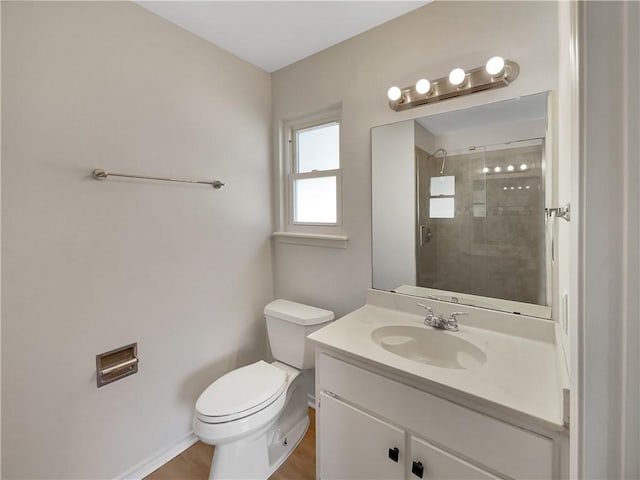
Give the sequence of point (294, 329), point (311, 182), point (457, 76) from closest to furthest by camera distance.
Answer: point (457, 76) → point (294, 329) → point (311, 182)

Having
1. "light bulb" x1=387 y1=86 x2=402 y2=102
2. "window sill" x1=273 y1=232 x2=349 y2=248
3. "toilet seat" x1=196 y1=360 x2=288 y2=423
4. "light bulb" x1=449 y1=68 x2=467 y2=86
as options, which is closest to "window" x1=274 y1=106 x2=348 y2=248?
"window sill" x1=273 y1=232 x2=349 y2=248

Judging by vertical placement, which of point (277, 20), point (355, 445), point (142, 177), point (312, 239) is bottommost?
point (355, 445)

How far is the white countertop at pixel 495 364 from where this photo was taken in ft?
2.59

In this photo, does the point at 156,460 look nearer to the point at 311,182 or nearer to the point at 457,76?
the point at 311,182

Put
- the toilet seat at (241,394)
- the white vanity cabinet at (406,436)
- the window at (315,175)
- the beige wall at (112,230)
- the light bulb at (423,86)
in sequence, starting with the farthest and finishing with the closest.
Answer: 1. the window at (315,175)
2. the light bulb at (423,86)
3. the toilet seat at (241,394)
4. the beige wall at (112,230)
5. the white vanity cabinet at (406,436)

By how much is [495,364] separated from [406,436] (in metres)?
0.40

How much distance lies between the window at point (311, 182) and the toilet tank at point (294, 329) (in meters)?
0.44

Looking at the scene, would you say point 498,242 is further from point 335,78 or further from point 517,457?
point 335,78

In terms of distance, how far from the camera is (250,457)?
4.49 feet

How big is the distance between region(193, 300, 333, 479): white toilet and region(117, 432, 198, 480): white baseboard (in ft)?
1.30

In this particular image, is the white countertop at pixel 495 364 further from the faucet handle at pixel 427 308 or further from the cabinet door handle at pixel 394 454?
the cabinet door handle at pixel 394 454

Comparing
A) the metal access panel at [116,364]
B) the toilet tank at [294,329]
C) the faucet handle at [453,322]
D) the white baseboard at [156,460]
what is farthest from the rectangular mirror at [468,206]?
the white baseboard at [156,460]

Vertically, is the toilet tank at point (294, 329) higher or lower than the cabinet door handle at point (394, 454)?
higher

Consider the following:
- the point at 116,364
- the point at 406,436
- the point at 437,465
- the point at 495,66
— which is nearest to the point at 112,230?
the point at 116,364
